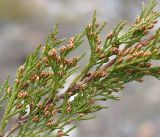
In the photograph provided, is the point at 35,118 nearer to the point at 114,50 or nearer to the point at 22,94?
the point at 22,94

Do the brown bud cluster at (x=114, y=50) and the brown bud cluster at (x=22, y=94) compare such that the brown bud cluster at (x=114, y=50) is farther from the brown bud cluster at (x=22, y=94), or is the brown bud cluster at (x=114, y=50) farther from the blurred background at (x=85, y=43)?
the blurred background at (x=85, y=43)

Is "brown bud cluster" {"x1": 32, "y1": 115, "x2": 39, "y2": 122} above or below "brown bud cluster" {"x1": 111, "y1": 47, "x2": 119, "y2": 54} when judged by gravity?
below

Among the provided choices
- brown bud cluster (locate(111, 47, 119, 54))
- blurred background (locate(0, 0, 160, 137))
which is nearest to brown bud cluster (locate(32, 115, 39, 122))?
brown bud cluster (locate(111, 47, 119, 54))

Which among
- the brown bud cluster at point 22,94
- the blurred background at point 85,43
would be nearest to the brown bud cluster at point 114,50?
the brown bud cluster at point 22,94

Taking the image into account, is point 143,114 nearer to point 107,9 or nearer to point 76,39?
point 107,9

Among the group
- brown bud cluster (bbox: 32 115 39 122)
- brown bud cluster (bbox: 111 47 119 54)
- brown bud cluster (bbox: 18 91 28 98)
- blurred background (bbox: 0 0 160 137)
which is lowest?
brown bud cluster (bbox: 32 115 39 122)

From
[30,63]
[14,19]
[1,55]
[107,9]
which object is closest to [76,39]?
[30,63]

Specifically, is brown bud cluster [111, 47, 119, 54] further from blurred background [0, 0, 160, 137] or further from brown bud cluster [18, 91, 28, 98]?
blurred background [0, 0, 160, 137]

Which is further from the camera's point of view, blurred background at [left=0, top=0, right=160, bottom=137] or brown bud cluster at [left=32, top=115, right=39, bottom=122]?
blurred background at [left=0, top=0, right=160, bottom=137]
